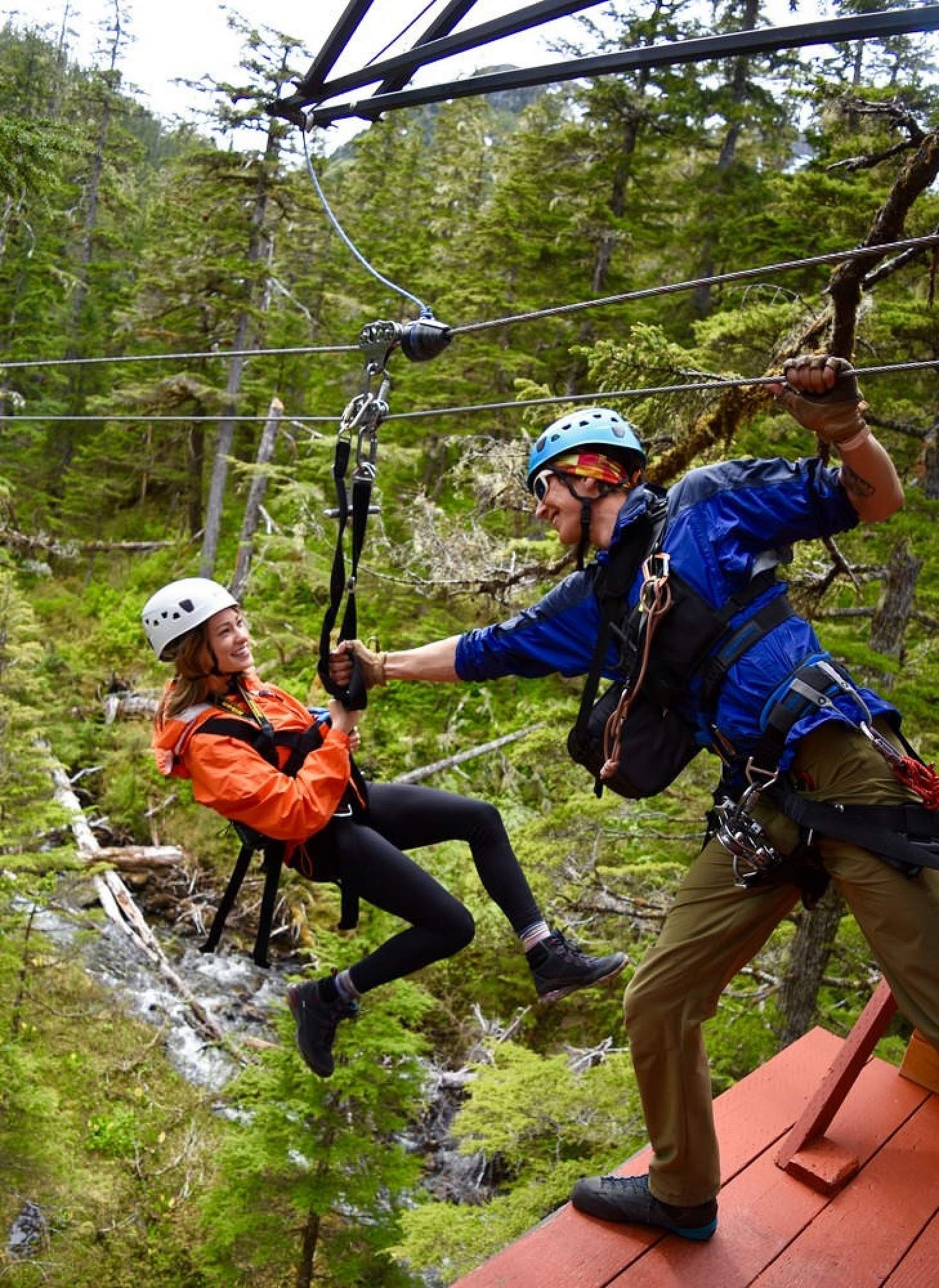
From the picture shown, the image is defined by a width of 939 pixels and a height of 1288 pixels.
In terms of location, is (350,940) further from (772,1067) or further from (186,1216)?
(186,1216)

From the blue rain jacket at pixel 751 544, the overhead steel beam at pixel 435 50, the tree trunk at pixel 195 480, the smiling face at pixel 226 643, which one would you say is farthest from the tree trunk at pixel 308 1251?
Result: the tree trunk at pixel 195 480

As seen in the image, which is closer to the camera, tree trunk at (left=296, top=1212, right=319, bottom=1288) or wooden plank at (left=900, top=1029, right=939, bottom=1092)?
wooden plank at (left=900, top=1029, right=939, bottom=1092)

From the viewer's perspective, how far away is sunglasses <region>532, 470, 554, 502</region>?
11.2 ft

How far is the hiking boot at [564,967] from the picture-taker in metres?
3.77

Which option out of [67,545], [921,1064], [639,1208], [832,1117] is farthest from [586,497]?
[67,545]

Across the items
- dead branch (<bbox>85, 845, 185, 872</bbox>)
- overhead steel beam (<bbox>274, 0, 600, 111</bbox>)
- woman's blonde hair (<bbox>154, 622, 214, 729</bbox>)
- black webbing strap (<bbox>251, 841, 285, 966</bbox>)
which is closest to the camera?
overhead steel beam (<bbox>274, 0, 600, 111</bbox>)

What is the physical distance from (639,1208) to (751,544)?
7.40ft

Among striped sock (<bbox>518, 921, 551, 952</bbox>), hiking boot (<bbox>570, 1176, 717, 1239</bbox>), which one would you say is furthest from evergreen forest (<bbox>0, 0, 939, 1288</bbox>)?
hiking boot (<bbox>570, 1176, 717, 1239</bbox>)

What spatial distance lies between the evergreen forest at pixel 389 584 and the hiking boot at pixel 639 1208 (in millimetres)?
2214

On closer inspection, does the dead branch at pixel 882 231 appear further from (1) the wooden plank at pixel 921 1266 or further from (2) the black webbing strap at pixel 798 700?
(1) the wooden plank at pixel 921 1266

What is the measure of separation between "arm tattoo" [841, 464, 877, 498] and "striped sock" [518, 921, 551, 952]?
201cm

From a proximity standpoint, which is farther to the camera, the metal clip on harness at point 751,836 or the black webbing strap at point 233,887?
the black webbing strap at point 233,887

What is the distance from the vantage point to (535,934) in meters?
3.93

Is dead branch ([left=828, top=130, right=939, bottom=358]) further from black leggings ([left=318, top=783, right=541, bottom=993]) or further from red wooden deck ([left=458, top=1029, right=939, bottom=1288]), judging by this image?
red wooden deck ([left=458, top=1029, right=939, bottom=1288])
